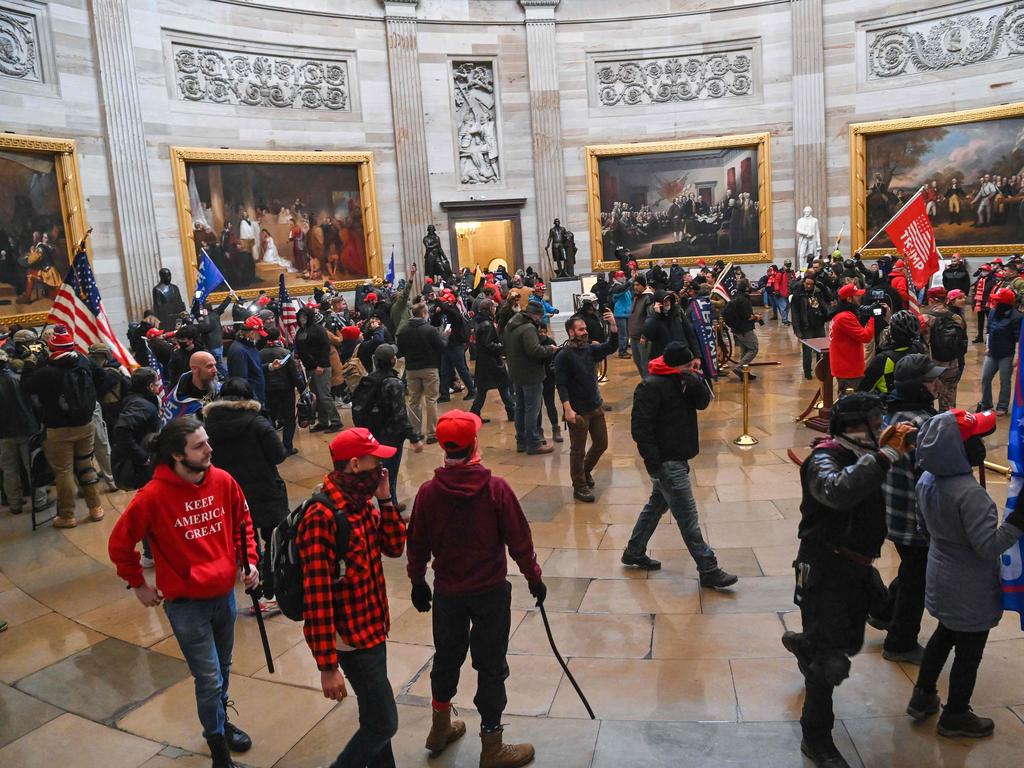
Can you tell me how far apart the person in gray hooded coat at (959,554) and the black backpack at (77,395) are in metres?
7.08

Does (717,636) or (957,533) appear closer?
(957,533)

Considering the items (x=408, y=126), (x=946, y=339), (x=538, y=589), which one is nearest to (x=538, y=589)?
(x=538, y=589)

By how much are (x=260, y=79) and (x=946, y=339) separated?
707 inches

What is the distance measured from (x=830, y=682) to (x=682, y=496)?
85.7 inches

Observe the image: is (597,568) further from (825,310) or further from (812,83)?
(812,83)

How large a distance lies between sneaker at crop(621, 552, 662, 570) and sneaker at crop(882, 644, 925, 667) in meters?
1.83

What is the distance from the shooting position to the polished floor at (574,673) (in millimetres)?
4184

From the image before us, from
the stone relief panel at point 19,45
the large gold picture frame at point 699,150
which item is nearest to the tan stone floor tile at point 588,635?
the stone relief panel at point 19,45

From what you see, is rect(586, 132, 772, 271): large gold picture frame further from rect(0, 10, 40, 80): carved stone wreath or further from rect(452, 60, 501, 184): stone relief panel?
rect(0, 10, 40, 80): carved stone wreath

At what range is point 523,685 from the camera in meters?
4.83

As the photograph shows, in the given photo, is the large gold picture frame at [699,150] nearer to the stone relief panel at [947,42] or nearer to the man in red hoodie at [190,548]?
the stone relief panel at [947,42]

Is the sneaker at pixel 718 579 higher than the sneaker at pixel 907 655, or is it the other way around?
the sneaker at pixel 718 579

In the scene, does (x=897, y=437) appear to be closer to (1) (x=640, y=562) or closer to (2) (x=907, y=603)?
(2) (x=907, y=603)

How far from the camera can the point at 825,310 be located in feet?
40.3
